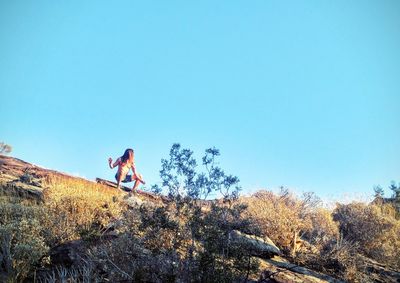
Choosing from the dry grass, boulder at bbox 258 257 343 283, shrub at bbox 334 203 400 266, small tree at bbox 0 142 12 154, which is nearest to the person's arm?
the dry grass

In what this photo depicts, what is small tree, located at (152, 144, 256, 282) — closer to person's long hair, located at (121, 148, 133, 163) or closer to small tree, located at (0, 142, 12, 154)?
person's long hair, located at (121, 148, 133, 163)

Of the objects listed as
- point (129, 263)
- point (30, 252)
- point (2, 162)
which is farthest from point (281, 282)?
point (2, 162)

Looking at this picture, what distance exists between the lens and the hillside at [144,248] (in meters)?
4.29

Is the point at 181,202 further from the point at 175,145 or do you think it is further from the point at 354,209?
the point at 354,209

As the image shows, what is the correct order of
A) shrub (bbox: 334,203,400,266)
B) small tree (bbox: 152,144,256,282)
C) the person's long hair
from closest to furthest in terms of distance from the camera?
small tree (bbox: 152,144,256,282)
shrub (bbox: 334,203,400,266)
the person's long hair

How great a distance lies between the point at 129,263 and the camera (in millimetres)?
4770

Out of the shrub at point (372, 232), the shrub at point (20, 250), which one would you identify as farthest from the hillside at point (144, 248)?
the shrub at point (372, 232)

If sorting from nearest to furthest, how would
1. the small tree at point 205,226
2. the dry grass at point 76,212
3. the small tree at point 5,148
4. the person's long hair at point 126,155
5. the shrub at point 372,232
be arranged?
the small tree at point 205,226, the dry grass at point 76,212, the shrub at point 372,232, the person's long hair at point 126,155, the small tree at point 5,148

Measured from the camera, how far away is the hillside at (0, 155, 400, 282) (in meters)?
4.29

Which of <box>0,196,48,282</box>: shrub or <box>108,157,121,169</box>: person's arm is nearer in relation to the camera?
<box>0,196,48,282</box>: shrub

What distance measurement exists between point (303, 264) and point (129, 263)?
13.5ft

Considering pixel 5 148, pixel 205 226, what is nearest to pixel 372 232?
pixel 205 226

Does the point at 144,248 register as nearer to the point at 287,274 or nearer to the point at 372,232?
the point at 287,274

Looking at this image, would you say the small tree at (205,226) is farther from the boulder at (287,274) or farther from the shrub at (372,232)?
the shrub at (372,232)
